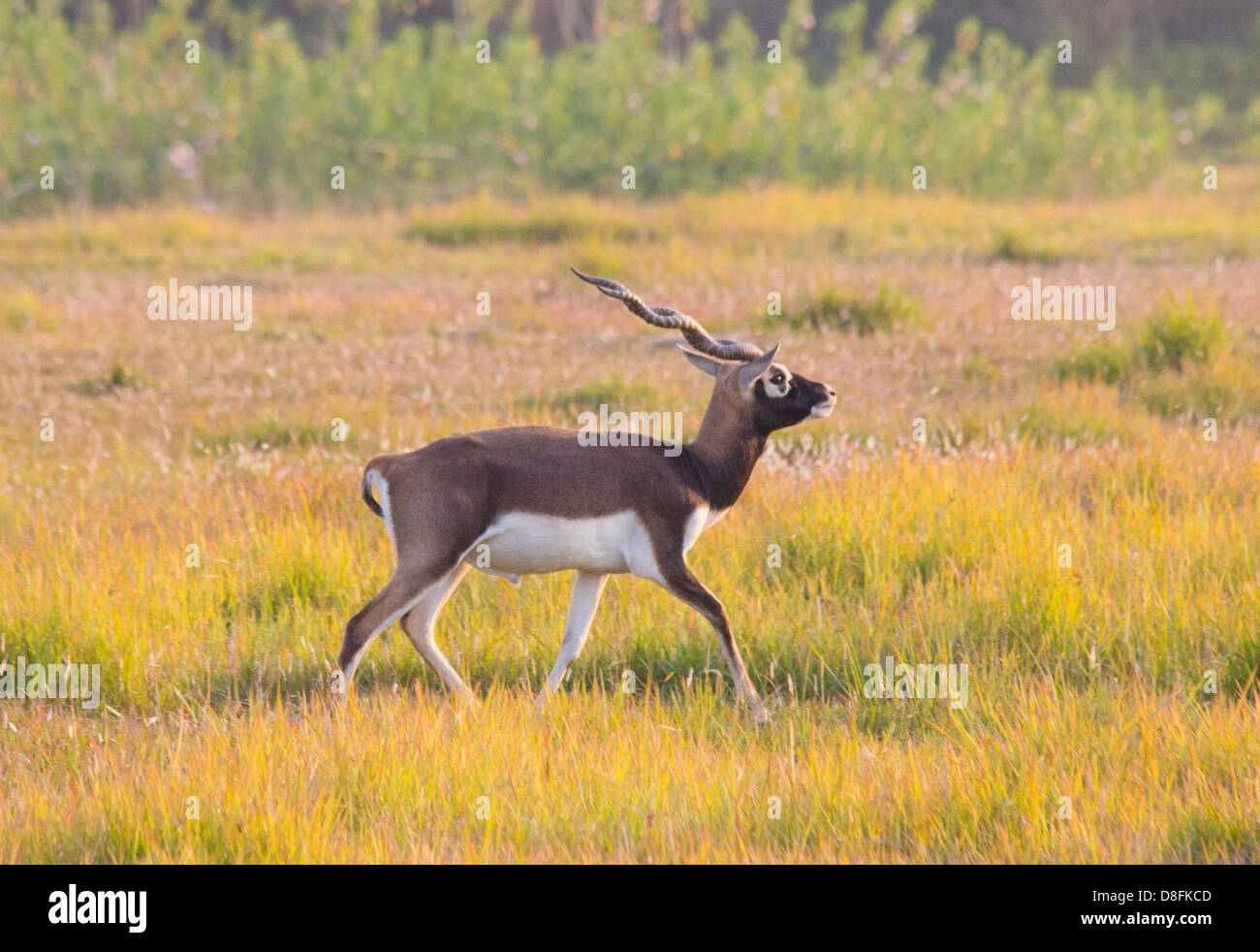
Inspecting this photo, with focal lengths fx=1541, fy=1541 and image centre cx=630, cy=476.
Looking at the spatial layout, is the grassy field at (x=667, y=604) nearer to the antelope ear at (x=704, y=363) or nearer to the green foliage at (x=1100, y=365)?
the green foliage at (x=1100, y=365)

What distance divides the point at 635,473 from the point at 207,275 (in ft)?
33.8

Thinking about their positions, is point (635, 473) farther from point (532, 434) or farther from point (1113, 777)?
point (1113, 777)

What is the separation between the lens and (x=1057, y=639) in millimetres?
5539

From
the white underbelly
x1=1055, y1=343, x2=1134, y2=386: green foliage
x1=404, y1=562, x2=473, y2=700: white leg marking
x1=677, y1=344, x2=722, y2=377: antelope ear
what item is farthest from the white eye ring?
x1=1055, y1=343, x2=1134, y2=386: green foliage

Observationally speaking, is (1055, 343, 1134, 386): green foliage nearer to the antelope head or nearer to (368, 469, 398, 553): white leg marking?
the antelope head

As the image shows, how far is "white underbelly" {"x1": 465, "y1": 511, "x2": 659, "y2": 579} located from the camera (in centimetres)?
489

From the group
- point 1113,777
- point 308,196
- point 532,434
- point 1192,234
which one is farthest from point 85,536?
point 308,196

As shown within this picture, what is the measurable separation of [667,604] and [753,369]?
3.80ft

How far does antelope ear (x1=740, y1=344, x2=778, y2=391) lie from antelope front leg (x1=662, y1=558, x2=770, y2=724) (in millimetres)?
664

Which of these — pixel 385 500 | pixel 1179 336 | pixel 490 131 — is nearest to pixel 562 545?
pixel 385 500

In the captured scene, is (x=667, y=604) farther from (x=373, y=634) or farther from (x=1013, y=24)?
(x=1013, y=24)

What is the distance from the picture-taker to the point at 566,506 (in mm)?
4891

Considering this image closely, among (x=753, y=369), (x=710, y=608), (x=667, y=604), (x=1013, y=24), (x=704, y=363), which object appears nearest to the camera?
(x=710, y=608)

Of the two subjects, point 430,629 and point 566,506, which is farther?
point 430,629
